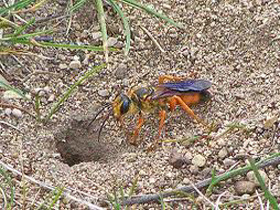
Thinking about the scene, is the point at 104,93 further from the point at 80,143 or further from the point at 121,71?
the point at 80,143

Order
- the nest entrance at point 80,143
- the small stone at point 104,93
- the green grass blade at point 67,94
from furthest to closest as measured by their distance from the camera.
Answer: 1. the small stone at point 104,93
2. the nest entrance at point 80,143
3. the green grass blade at point 67,94

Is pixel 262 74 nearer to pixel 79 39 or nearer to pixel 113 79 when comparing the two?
pixel 113 79

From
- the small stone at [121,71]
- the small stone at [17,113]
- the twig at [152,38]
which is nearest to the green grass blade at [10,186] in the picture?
the small stone at [17,113]

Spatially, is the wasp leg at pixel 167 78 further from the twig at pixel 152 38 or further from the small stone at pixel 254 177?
the small stone at pixel 254 177

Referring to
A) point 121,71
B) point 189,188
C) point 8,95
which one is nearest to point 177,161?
point 189,188

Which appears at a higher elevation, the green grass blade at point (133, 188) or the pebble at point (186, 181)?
the pebble at point (186, 181)

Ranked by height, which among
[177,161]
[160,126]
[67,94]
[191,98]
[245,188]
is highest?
[191,98]

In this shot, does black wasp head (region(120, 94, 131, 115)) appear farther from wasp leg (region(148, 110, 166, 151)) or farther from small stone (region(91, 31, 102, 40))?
small stone (region(91, 31, 102, 40))

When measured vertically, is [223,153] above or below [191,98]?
below
